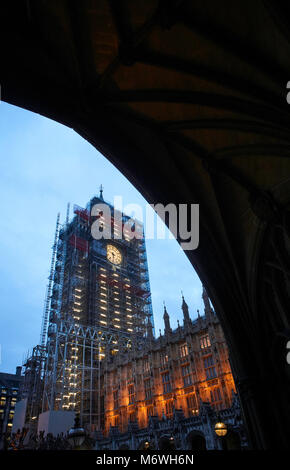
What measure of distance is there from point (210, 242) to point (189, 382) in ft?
78.9

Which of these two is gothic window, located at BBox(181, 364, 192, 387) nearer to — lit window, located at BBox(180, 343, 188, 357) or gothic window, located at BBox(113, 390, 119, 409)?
lit window, located at BBox(180, 343, 188, 357)

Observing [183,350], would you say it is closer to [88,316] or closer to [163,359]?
[163,359]

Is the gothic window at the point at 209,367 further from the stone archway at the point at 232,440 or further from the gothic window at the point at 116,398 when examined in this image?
the gothic window at the point at 116,398

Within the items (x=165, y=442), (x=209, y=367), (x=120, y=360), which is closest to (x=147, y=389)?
(x=120, y=360)

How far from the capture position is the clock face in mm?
61688

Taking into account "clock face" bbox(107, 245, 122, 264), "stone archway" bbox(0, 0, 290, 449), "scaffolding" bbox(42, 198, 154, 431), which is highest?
"clock face" bbox(107, 245, 122, 264)

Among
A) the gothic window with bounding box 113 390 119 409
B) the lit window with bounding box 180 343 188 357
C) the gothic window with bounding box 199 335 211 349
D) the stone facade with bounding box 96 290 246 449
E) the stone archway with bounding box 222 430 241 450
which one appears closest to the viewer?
the stone archway with bounding box 222 430 241 450

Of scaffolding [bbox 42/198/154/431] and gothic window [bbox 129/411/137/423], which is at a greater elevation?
scaffolding [bbox 42/198/154/431]

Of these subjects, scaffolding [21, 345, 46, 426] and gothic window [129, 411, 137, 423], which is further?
scaffolding [21, 345, 46, 426]

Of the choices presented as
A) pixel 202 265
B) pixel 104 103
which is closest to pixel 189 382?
pixel 202 265

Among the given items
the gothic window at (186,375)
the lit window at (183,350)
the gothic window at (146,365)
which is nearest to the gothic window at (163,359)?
the gothic window at (146,365)

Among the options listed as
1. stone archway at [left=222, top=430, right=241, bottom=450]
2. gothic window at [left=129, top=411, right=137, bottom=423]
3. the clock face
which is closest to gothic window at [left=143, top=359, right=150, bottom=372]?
gothic window at [left=129, top=411, right=137, bottom=423]
